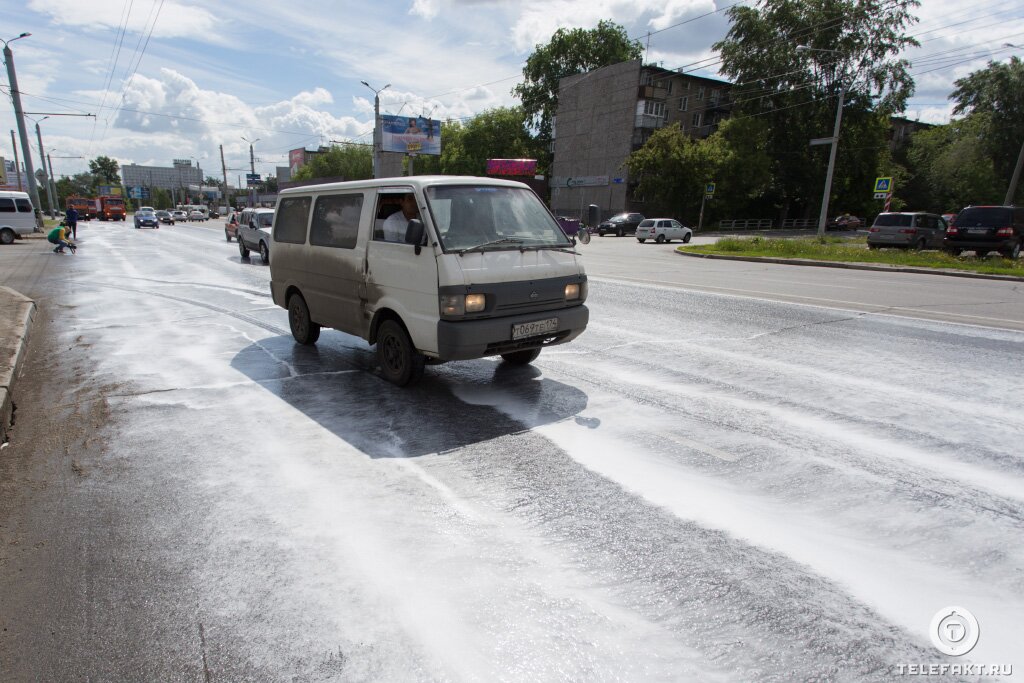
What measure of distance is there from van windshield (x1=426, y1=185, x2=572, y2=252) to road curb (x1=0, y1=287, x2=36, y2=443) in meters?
4.01

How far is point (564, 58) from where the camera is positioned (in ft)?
230

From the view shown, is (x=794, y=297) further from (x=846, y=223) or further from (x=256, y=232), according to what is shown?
(x=846, y=223)

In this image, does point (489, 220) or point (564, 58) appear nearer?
point (489, 220)

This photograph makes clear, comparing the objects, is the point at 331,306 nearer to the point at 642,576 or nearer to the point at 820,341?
the point at 642,576

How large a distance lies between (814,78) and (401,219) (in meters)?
56.1

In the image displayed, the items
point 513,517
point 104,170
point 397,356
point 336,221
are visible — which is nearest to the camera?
point 513,517

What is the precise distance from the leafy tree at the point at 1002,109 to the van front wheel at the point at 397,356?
55.5 meters

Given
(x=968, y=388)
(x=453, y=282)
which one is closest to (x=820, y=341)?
(x=968, y=388)

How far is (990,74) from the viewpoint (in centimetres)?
4522

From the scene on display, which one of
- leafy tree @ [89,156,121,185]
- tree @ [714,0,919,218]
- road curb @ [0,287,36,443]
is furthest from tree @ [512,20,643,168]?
leafy tree @ [89,156,121,185]

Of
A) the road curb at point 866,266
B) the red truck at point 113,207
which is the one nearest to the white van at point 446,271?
the road curb at point 866,266

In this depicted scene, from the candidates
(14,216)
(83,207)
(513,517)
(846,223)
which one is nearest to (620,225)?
(846,223)

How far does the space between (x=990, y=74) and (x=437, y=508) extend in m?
59.9

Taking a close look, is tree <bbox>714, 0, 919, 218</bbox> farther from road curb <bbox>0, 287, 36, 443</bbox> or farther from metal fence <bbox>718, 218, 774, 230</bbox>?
road curb <bbox>0, 287, 36, 443</bbox>
